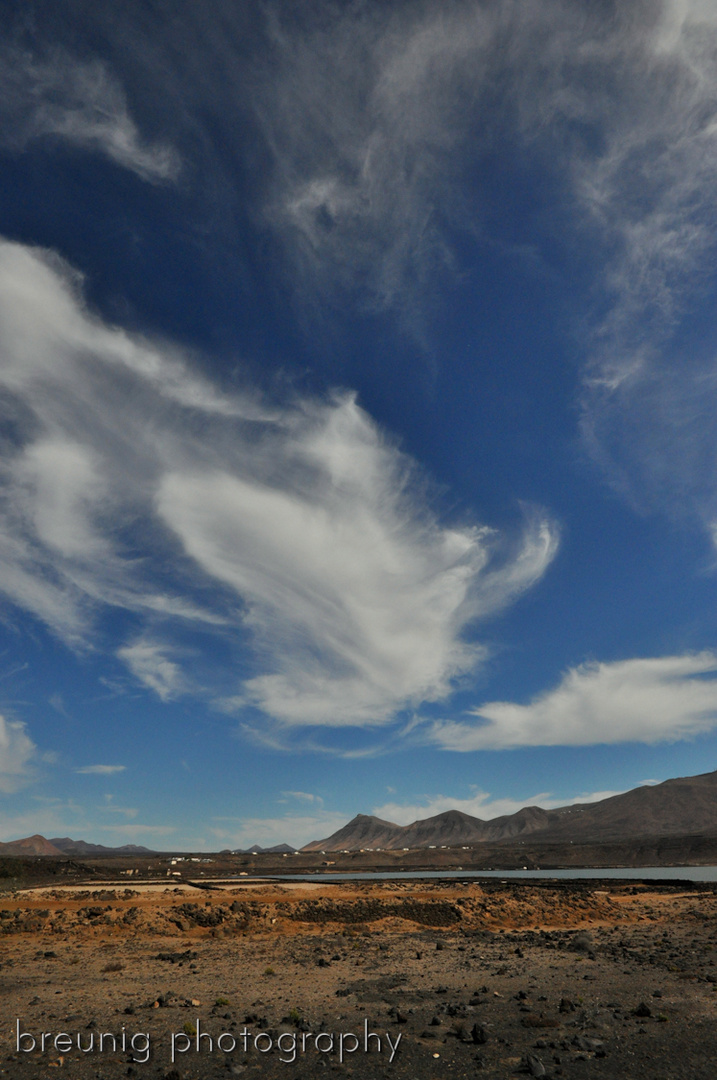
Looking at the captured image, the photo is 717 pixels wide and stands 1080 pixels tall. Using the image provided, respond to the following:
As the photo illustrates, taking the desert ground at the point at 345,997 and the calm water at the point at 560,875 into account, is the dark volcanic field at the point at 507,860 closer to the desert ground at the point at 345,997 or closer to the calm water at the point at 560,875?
the calm water at the point at 560,875

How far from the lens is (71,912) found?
31.7 m

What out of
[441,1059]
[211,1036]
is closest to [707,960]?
[441,1059]

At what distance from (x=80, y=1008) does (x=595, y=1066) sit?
40.7ft

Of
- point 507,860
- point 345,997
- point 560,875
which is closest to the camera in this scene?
point 345,997

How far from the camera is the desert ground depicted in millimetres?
11023

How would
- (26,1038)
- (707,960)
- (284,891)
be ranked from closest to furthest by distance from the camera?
(26,1038) → (707,960) → (284,891)

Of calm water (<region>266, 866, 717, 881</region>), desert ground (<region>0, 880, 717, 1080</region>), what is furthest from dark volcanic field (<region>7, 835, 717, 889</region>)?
desert ground (<region>0, 880, 717, 1080</region>)

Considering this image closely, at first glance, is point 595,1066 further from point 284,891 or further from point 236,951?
point 284,891

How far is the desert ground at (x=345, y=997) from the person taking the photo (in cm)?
1102

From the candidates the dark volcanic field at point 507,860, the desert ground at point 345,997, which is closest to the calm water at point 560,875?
the dark volcanic field at point 507,860

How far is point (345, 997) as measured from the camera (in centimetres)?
1586

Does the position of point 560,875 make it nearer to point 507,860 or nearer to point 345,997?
point 507,860

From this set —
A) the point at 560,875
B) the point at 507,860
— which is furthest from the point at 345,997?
the point at 507,860

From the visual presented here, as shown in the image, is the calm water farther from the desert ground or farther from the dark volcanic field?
the desert ground
